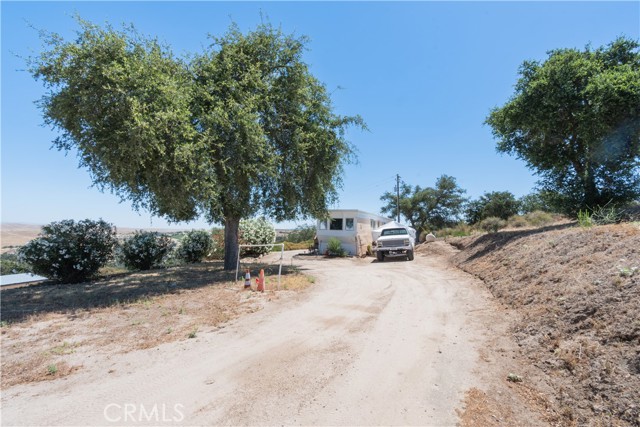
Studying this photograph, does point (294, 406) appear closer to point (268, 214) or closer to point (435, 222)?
point (268, 214)

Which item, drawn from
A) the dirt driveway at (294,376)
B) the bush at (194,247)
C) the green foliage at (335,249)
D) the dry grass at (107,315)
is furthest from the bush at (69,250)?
the green foliage at (335,249)

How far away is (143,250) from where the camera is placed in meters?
14.3

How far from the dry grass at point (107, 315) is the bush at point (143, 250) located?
2928 millimetres

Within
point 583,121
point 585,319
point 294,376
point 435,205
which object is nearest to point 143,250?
point 294,376

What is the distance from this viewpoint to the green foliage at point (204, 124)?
8.74 meters

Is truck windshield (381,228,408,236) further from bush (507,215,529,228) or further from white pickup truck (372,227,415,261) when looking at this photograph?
bush (507,215,529,228)

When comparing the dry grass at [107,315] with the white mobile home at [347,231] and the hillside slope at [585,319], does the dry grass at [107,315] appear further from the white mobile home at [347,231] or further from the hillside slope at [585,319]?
the white mobile home at [347,231]

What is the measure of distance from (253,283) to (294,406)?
7079mm

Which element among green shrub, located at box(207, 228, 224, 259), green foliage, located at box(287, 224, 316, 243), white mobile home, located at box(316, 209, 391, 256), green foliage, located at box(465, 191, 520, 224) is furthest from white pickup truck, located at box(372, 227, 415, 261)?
green foliage, located at box(465, 191, 520, 224)

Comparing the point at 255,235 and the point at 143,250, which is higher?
the point at 255,235

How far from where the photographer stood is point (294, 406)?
11.2 feet

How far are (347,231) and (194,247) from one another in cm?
1041

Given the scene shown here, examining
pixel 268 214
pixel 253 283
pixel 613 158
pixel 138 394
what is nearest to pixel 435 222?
pixel 613 158

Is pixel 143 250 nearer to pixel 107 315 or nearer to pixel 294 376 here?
pixel 107 315
